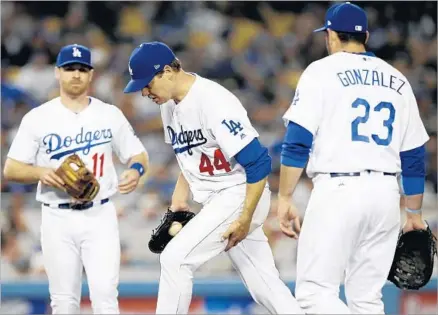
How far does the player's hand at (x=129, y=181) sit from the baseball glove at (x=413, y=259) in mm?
1733

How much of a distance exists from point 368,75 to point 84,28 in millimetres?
7734

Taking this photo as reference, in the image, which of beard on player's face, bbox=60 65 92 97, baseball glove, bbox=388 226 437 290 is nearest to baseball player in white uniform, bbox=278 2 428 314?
baseball glove, bbox=388 226 437 290

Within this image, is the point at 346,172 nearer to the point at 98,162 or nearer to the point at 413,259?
the point at 413,259

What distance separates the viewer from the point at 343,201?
460 cm

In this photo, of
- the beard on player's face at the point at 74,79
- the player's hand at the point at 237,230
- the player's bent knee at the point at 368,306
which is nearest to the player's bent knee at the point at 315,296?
the player's bent knee at the point at 368,306

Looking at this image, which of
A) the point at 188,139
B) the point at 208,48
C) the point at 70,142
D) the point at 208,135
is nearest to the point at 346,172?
the point at 208,135

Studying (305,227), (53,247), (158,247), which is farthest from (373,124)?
→ (53,247)

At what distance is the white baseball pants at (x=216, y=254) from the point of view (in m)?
4.82

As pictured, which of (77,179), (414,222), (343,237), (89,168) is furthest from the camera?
(89,168)

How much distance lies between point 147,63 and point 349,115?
1095 millimetres

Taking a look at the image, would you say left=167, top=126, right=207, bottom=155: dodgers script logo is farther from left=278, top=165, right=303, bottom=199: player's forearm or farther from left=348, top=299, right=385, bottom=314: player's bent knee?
left=348, top=299, right=385, bottom=314: player's bent knee

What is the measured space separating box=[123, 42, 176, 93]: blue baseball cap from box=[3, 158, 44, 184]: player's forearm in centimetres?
118

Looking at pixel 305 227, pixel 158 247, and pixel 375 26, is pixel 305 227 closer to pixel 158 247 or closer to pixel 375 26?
pixel 158 247

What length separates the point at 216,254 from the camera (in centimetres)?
493
